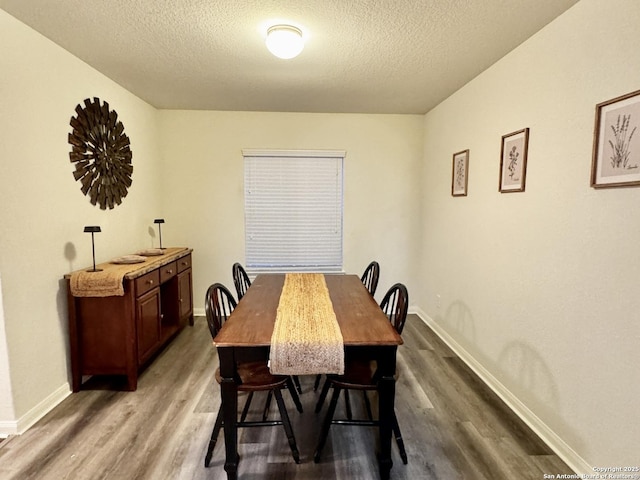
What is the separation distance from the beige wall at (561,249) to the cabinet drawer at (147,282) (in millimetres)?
2750

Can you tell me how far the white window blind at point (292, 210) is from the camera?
13.2ft

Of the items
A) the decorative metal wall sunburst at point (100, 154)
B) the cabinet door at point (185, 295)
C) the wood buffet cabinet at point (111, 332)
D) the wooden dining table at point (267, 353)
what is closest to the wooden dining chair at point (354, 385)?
the wooden dining table at point (267, 353)

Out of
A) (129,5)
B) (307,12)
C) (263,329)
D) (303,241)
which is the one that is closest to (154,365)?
(263,329)

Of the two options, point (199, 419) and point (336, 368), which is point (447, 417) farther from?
point (199, 419)

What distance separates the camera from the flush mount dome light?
2043 millimetres

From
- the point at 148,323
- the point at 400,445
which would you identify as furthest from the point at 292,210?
the point at 400,445

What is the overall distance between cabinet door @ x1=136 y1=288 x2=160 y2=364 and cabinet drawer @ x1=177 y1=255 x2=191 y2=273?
0.59 meters

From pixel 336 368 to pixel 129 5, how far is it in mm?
2246

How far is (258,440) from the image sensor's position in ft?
6.61

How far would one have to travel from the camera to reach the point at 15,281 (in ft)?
6.65

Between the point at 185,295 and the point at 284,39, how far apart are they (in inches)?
107

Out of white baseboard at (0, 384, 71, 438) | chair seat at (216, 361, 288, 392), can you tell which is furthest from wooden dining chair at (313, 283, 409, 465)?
white baseboard at (0, 384, 71, 438)

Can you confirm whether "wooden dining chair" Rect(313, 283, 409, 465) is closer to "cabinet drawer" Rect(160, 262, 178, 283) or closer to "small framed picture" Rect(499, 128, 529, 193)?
"small framed picture" Rect(499, 128, 529, 193)

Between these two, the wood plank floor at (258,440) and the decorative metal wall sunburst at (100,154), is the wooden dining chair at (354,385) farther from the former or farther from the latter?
the decorative metal wall sunburst at (100,154)
